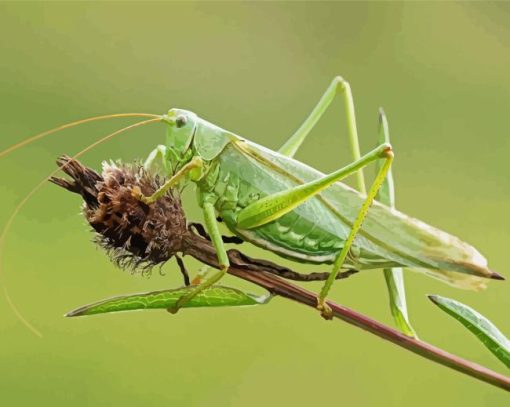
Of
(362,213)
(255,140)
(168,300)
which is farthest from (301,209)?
(255,140)

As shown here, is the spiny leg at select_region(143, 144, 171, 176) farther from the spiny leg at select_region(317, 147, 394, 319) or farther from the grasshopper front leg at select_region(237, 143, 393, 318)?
the spiny leg at select_region(317, 147, 394, 319)

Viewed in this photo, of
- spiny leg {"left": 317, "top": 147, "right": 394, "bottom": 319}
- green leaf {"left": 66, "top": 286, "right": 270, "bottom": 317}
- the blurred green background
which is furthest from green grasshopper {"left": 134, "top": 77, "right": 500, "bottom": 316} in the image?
the blurred green background

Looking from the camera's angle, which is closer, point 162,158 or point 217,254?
point 217,254

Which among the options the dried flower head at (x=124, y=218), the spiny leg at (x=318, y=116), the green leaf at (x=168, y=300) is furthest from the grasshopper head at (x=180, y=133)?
the green leaf at (x=168, y=300)

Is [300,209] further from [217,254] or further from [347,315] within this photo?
[347,315]

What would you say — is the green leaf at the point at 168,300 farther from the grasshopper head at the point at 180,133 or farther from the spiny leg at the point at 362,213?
the grasshopper head at the point at 180,133
